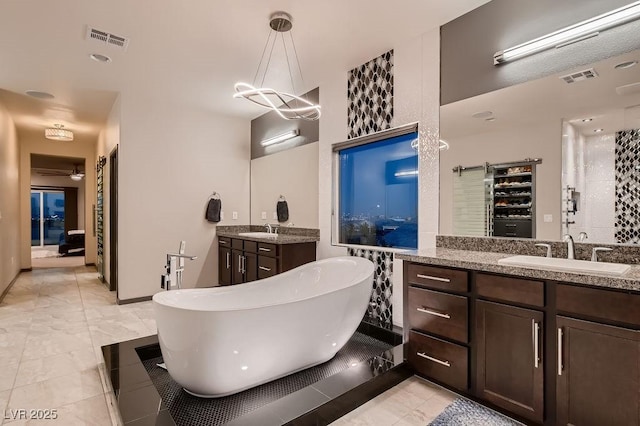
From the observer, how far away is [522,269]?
1.81 m

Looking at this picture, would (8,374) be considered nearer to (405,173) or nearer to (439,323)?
(439,323)

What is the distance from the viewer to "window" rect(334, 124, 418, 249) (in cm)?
322

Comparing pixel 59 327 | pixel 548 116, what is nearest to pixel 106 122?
pixel 59 327

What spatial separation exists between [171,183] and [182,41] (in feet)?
7.19

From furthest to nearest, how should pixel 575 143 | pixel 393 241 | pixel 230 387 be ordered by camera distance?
pixel 393 241 < pixel 575 143 < pixel 230 387

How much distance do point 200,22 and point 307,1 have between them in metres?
→ 0.93

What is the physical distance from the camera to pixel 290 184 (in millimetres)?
4652

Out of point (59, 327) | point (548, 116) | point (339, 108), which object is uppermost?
point (339, 108)

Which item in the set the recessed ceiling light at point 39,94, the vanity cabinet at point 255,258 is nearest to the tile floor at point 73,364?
the vanity cabinet at point 255,258

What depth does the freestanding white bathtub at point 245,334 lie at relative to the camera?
183 cm

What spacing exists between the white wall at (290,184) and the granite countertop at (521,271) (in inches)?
81.5

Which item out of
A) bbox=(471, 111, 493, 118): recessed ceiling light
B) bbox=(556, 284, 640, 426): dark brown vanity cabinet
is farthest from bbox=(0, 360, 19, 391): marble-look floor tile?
bbox=(471, 111, 493, 118): recessed ceiling light

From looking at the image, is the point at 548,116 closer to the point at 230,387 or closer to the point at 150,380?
the point at 230,387

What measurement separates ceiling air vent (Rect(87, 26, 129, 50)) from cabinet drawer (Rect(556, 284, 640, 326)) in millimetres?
3792
